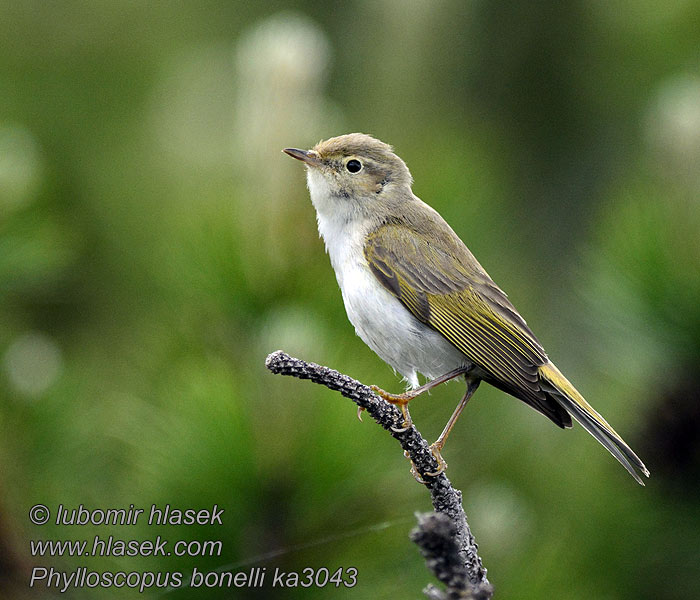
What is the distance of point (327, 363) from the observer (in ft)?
8.84

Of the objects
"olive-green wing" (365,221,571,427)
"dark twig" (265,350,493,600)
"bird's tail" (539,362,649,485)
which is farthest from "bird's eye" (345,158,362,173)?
"dark twig" (265,350,493,600)

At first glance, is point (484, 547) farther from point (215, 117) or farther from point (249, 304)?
point (215, 117)

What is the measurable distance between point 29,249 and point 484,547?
5.65 feet

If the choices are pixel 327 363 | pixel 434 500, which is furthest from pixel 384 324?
pixel 434 500

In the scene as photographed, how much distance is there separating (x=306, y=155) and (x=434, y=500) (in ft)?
5.16


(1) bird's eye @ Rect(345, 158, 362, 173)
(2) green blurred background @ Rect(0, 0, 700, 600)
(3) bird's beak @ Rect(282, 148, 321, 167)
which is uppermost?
(3) bird's beak @ Rect(282, 148, 321, 167)

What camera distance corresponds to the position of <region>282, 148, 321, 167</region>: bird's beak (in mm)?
3264

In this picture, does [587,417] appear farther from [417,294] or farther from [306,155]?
[306,155]

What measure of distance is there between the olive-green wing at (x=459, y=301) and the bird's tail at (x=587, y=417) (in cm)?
4

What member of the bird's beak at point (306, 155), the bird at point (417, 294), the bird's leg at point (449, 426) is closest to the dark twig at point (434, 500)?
the bird's leg at point (449, 426)

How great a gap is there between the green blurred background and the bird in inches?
4.1

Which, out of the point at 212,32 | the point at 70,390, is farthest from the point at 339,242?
the point at 212,32

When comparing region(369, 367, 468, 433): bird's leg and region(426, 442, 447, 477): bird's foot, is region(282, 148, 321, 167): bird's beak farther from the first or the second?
region(426, 442, 447, 477): bird's foot

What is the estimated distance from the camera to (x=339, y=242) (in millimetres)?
3357
